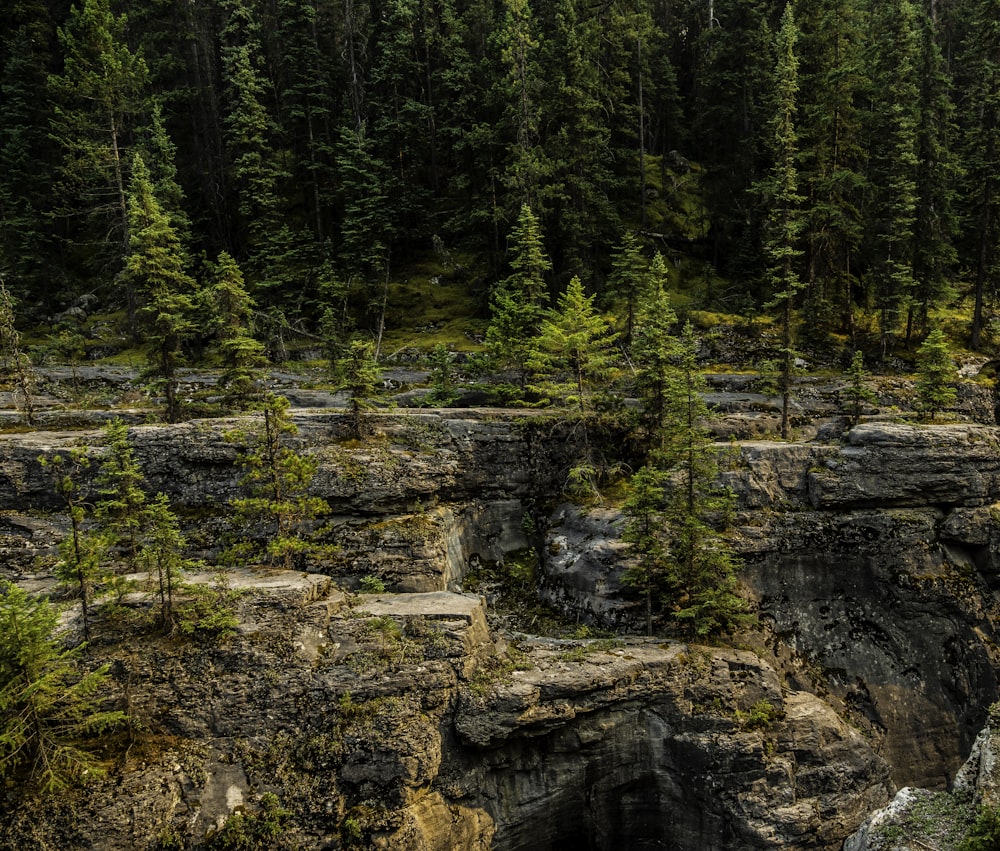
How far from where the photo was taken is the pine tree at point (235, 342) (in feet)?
78.3

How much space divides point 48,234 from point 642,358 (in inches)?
1881

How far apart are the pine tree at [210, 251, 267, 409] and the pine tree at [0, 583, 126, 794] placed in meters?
12.2

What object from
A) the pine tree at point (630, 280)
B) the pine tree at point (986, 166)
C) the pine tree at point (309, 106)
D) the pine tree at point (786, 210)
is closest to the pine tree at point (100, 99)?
the pine tree at point (309, 106)

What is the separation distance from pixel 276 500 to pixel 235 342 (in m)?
7.36

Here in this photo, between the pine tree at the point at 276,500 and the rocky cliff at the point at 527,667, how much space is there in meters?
1.01

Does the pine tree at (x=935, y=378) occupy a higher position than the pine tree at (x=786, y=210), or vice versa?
the pine tree at (x=786, y=210)

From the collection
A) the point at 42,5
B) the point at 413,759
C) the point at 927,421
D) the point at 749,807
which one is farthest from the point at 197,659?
the point at 42,5

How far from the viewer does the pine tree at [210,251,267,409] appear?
23.9 m

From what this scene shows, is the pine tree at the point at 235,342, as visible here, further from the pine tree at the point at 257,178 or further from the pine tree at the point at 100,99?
the pine tree at the point at 100,99

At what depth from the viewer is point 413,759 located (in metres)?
15.8

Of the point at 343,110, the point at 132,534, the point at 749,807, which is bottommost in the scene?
the point at 749,807

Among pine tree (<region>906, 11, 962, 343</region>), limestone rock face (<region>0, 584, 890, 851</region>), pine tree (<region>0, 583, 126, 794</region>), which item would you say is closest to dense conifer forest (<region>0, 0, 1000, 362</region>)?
pine tree (<region>906, 11, 962, 343</region>)

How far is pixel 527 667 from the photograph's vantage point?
1786 centimetres

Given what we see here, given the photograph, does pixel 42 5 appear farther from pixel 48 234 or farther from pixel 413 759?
pixel 413 759
